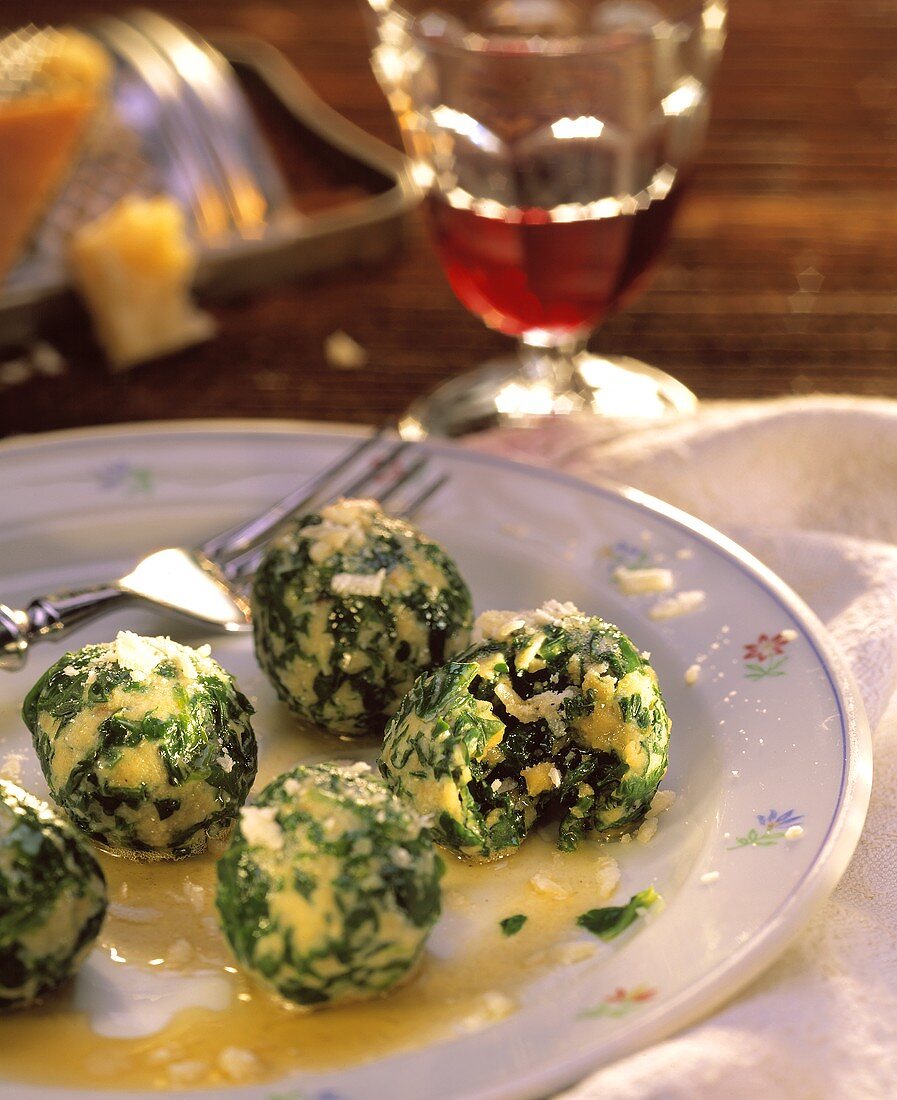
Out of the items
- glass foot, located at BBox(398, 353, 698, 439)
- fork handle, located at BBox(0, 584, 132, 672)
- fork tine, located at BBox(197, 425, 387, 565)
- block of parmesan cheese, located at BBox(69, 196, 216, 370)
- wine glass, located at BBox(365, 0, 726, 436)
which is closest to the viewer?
fork handle, located at BBox(0, 584, 132, 672)

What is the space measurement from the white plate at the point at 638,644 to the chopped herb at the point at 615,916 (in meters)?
0.02

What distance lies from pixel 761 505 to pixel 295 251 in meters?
1.19

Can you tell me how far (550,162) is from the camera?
8.19 ft

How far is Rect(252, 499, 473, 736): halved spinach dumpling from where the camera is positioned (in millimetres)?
1662

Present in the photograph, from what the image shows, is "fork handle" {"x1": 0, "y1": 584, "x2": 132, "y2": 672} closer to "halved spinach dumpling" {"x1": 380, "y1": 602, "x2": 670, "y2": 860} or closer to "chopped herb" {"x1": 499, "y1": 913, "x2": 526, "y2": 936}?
"halved spinach dumpling" {"x1": 380, "y1": 602, "x2": 670, "y2": 860}

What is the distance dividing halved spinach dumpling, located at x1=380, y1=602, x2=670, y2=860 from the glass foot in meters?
1.03

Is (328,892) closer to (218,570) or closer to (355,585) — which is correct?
(355,585)

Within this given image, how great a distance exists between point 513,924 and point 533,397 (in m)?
1.42

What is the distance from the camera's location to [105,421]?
2.64 meters

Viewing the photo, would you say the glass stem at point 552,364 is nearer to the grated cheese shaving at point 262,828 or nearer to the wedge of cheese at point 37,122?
the wedge of cheese at point 37,122

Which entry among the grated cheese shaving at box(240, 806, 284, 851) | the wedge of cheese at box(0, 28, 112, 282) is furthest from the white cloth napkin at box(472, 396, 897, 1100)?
the wedge of cheese at box(0, 28, 112, 282)

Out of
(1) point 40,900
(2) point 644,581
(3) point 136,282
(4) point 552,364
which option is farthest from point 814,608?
(3) point 136,282

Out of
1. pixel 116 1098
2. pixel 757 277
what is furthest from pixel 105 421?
pixel 116 1098

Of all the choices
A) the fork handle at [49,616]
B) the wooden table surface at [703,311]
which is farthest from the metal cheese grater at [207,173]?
the fork handle at [49,616]
